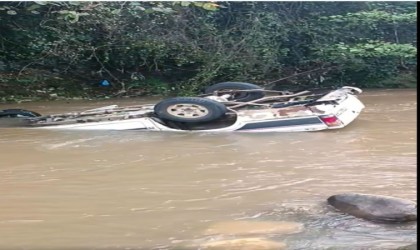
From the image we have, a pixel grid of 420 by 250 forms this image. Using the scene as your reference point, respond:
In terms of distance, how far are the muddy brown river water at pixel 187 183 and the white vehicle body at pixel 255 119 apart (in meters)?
0.16

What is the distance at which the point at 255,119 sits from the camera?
8914mm

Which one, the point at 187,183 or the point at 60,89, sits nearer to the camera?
the point at 187,183

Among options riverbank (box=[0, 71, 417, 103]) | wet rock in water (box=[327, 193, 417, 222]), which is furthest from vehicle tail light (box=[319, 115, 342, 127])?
riverbank (box=[0, 71, 417, 103])

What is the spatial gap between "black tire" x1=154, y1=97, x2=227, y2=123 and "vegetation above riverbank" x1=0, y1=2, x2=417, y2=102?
610cm

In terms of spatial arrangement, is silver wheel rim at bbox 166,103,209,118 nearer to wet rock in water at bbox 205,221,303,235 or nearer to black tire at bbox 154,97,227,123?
black tire at bbox 154,97,227,123

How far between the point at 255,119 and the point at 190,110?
0.95 m

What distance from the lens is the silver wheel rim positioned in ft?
29.4

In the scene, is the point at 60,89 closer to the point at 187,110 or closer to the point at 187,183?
the point at 187,110

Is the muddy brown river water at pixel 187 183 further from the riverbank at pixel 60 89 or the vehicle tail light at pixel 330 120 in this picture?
the riverbank at pixel 60 89

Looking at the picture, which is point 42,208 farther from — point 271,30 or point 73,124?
point 271,30

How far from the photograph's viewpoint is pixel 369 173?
21.9 feet

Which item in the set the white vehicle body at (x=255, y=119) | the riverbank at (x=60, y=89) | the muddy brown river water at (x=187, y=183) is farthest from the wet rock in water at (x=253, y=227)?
the riverbank at (x=60, y=89)

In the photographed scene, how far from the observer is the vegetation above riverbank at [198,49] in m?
15.8

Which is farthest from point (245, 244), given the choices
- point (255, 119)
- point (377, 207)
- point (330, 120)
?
point (330, 120)
